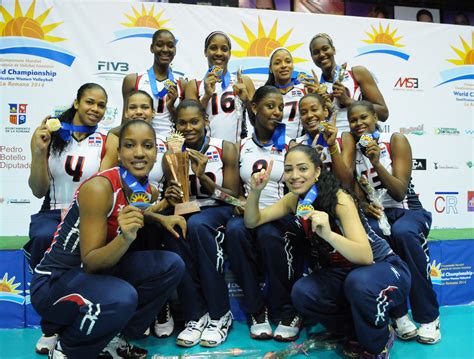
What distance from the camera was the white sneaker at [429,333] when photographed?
2572mm

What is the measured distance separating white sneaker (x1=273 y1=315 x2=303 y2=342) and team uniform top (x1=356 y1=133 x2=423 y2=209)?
1109 millimetres

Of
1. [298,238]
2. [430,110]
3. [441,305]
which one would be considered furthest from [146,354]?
[430,110]

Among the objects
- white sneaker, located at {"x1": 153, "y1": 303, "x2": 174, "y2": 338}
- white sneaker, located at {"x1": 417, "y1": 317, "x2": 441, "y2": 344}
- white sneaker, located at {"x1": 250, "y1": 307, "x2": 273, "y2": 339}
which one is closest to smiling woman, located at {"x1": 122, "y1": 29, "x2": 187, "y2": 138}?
white sneaker, located at {"x1": 153, "y1": 303, "x2": 174, "y2": 338}

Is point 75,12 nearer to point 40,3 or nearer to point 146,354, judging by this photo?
point 40,3

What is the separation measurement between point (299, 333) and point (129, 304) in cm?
126

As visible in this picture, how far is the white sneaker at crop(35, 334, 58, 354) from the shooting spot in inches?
95.7

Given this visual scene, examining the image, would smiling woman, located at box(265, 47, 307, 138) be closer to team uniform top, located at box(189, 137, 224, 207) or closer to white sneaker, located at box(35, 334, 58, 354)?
team uniform top, located at box(189, 137, 224, 207)

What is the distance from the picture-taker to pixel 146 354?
7.74 feet

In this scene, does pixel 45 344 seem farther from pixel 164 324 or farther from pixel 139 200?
pixel 139 200

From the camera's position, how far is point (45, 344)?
2447mm

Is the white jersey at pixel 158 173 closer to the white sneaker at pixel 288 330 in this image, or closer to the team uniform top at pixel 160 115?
the team uniform top at pixel 160 115

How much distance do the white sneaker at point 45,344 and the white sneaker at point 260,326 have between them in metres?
1.25

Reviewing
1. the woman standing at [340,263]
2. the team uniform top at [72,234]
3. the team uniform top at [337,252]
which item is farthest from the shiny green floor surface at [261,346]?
the team uniform top at [72,234]

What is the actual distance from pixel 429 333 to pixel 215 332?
141 cm
